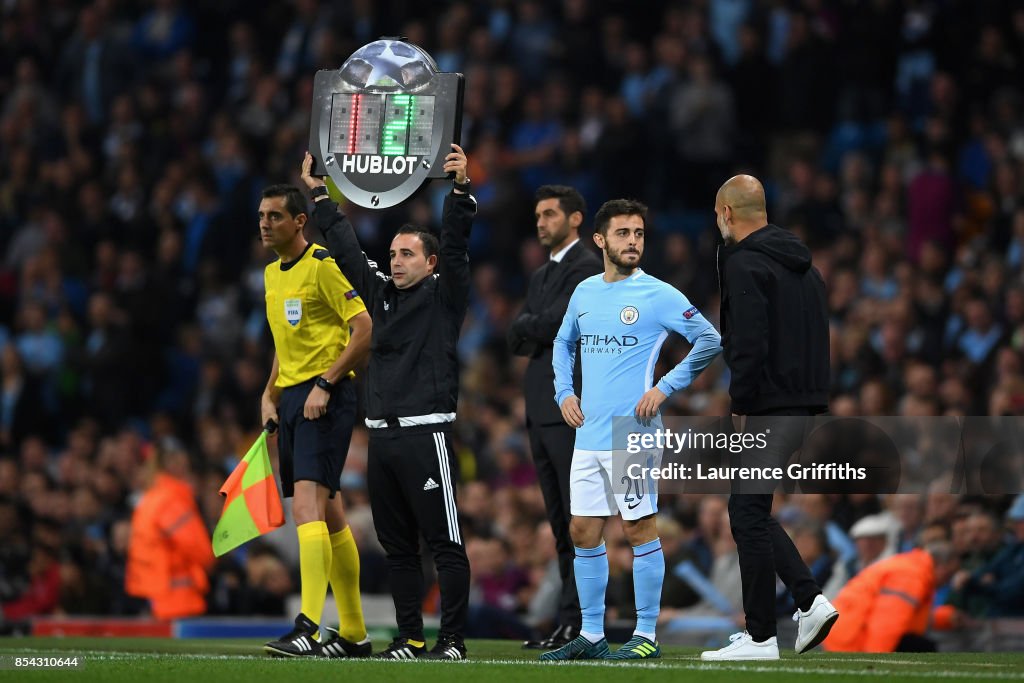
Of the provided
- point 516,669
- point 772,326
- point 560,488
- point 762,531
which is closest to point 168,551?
point 560,488

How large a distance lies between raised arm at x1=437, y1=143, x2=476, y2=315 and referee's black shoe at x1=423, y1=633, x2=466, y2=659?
5.24 feet

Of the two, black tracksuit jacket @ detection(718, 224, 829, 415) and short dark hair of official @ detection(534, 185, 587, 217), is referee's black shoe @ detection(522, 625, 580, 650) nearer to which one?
black tracksuit jacket @ detection(718, 224, 829, 415)

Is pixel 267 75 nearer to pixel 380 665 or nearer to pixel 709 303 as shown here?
pixel 709 303

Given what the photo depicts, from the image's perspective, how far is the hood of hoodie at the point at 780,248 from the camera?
303 inches

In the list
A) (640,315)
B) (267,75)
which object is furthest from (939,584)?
(267,75)

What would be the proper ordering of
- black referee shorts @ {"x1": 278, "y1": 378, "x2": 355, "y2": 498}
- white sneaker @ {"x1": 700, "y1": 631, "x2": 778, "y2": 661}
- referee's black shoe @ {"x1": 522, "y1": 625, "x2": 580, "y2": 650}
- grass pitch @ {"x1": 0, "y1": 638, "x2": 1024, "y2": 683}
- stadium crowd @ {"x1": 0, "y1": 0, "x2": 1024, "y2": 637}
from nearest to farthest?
grass pitch @ {"x1": 0, "y1": 638, "x2": 1024, "y2": 683}
white sneaker @ {"x1": 700, "y1": 631, "x2": 778, "y2": 661}
black referee shorts @ {"x1": 278, "y1": 378, "x2": 355, "y2": 498}
referee's black shoe @ {"x1": 522, "y1": 625, "x2": 580, "y2": 650}
stadium crowd @ {"x1": 0, "y1": 0, "x2": 1024, "y2": 637}

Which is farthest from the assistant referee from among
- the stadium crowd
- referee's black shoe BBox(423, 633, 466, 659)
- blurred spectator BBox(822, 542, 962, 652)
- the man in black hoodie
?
the stadium crowd

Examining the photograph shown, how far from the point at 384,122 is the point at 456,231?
0.84 m

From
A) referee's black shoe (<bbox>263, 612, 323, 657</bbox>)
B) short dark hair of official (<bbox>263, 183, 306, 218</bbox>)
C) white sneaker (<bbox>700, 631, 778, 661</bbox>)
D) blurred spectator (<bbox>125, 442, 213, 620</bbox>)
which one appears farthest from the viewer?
blurred spectator (<bbox>125, 442, 213, 620</bbox>)

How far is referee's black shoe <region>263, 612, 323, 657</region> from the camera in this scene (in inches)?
328

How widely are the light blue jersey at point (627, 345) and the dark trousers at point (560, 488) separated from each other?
30.9 inches

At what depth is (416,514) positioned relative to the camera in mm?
8211

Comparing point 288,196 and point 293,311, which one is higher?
point 288,196

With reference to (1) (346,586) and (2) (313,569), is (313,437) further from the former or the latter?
(1) (346,586)
